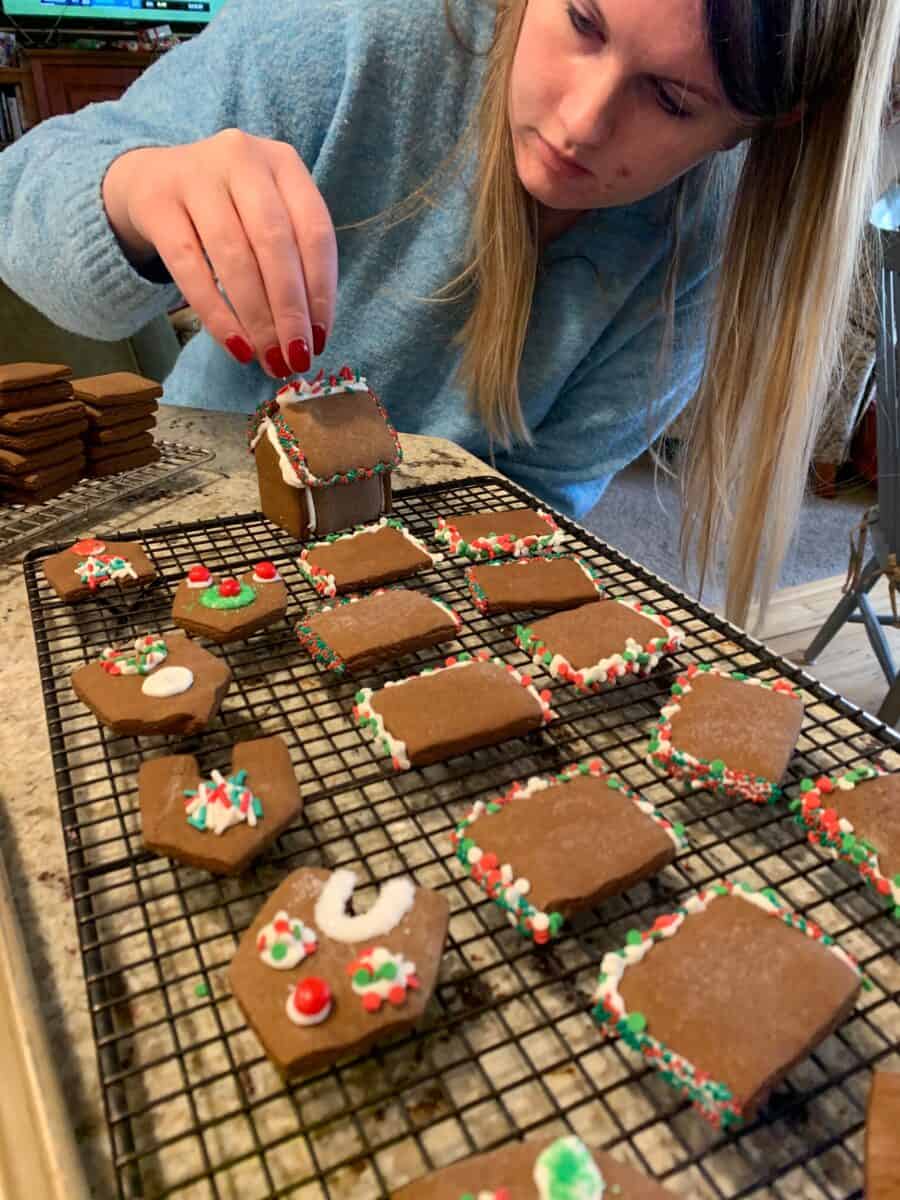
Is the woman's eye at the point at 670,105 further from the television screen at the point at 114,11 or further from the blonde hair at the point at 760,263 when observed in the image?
the television screen at the point at 114,11

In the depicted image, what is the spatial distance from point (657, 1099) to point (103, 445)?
142 centimetres

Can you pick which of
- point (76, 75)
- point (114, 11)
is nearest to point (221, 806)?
point (76, 75)

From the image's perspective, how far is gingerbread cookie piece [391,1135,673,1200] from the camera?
0.57 m

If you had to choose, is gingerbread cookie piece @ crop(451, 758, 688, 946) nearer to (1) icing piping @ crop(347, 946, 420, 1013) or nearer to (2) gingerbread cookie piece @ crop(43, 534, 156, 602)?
(1) icing piping @ crop(347, 946, 420, 1013)

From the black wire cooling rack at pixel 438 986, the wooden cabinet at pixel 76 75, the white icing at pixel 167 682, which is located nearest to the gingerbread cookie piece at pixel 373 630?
the black wire cooling rack at pixel 438 986

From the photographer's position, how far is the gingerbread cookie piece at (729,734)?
928mm

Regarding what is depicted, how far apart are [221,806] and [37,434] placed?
945 millimetres

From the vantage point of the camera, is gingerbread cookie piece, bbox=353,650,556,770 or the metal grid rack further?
the metal grid rack

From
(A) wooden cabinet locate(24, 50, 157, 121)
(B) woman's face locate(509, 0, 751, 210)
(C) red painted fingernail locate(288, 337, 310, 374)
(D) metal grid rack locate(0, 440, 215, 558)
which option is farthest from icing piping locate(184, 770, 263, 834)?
(A) wooden cabinet locate(24, 50, 157, 121)

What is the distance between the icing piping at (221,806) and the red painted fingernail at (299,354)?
64 centimetres

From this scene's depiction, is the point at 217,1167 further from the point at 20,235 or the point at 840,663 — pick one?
the point at 840,663

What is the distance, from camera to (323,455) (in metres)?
1.41

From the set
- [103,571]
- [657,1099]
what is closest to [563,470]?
[103,571]

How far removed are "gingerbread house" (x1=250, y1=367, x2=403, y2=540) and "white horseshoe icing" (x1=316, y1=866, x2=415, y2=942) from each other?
772 mm
